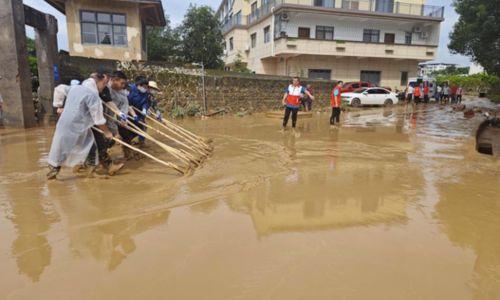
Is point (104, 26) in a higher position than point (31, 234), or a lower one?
higher

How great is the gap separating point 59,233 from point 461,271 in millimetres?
3313

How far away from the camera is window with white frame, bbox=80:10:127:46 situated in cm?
1667

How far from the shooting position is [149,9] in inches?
705

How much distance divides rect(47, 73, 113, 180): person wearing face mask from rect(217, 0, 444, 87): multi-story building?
21926mm

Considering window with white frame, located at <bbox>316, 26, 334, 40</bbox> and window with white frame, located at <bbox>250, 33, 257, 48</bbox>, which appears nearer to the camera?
window with white frame, located at <bbox>316, 26, 334, 40</bbox>

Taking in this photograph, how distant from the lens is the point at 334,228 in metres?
3.46

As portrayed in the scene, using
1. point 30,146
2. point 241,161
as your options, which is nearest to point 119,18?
point 30,146

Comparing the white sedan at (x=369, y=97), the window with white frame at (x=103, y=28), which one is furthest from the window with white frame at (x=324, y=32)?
the window with white frame at (x=103, y=28)

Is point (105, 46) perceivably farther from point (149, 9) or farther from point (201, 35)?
point (201, 35)

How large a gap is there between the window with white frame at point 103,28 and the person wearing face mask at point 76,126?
13665 mm

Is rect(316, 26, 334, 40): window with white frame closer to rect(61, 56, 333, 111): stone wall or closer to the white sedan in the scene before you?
the white sedan

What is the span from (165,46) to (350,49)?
531 inches

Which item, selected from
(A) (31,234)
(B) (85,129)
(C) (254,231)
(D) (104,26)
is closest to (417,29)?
(D) (104,26)

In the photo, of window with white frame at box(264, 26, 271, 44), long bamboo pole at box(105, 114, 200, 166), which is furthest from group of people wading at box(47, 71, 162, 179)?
window with white frame at box(264, 26, 271, 44)
